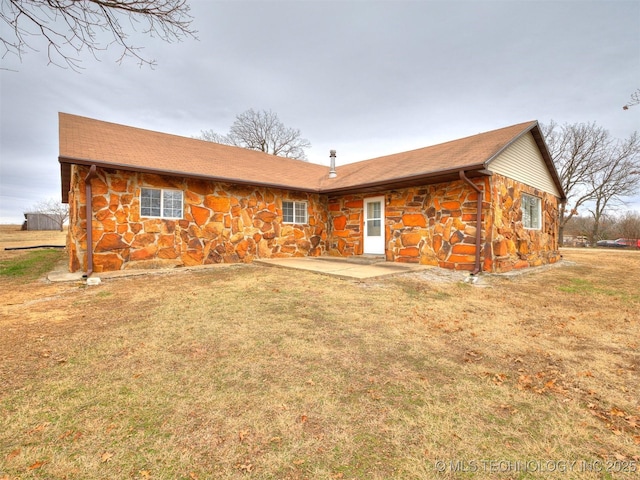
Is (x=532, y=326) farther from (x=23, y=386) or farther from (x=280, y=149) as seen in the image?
(x=280, y=149)

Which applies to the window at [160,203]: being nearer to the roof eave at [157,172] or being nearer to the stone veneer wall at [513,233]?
the roof eave at [157,172]

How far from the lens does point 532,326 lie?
14.1 ft

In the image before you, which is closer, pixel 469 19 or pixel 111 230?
pixel 111 230

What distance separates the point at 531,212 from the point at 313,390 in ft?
36.8

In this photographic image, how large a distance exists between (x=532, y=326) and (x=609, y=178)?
30.1 metres

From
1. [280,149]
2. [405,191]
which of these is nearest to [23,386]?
[405,191]

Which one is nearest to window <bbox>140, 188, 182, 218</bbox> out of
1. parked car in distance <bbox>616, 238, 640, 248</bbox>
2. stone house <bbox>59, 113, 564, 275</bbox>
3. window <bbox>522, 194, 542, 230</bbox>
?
stone house <bbox>59, 113, 564, 275</bbox>

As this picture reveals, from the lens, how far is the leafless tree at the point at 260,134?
87.8 feet

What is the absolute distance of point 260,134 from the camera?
2708 cm

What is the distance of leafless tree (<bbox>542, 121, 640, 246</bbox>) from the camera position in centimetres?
2400

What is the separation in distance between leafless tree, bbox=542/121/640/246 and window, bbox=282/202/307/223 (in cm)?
2513

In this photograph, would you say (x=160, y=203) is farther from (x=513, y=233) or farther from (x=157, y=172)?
(x=513, y=233)

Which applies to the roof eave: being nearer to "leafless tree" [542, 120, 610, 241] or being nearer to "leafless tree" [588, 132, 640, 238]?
"leafless tree" [542, 120, 610, 241]

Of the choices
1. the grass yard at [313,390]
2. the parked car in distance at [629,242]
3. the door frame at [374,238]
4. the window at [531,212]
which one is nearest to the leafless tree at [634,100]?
the grass yard at [313,390]
